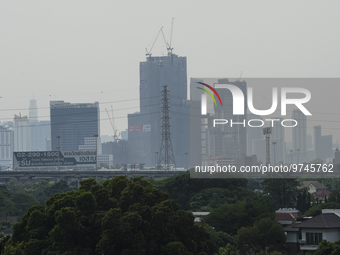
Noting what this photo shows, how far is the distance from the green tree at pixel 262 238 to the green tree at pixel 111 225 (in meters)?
11.9

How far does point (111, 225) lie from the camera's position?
39281 mm

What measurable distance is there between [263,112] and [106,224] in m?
32.6

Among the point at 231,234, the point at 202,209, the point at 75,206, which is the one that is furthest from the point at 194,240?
the point at 202,209

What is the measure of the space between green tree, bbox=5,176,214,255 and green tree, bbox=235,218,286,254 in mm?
11894

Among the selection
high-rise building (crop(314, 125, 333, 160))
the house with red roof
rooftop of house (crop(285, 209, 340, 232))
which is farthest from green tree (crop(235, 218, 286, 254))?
high-rise building (crop(314, 125, 333, 160))

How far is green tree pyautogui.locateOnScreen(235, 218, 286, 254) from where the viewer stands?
180ft

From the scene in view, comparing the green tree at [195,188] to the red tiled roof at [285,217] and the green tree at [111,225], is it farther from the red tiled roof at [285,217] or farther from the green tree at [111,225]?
the green tree at [111,225]

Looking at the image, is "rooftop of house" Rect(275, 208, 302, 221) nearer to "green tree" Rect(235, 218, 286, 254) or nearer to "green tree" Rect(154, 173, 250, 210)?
"green tree" Rect(154, 173, 250, 210)

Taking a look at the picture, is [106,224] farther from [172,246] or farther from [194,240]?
[194,240]

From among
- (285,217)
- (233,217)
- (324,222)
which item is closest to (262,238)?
(324,222)

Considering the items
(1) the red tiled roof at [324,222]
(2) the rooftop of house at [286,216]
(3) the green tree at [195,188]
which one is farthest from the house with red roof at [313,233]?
(3) the green tree at [195,188]

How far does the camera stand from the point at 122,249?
3900 cm

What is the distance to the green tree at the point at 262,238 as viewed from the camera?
54.8 meters

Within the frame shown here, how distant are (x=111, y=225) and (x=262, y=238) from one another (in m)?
20.6
